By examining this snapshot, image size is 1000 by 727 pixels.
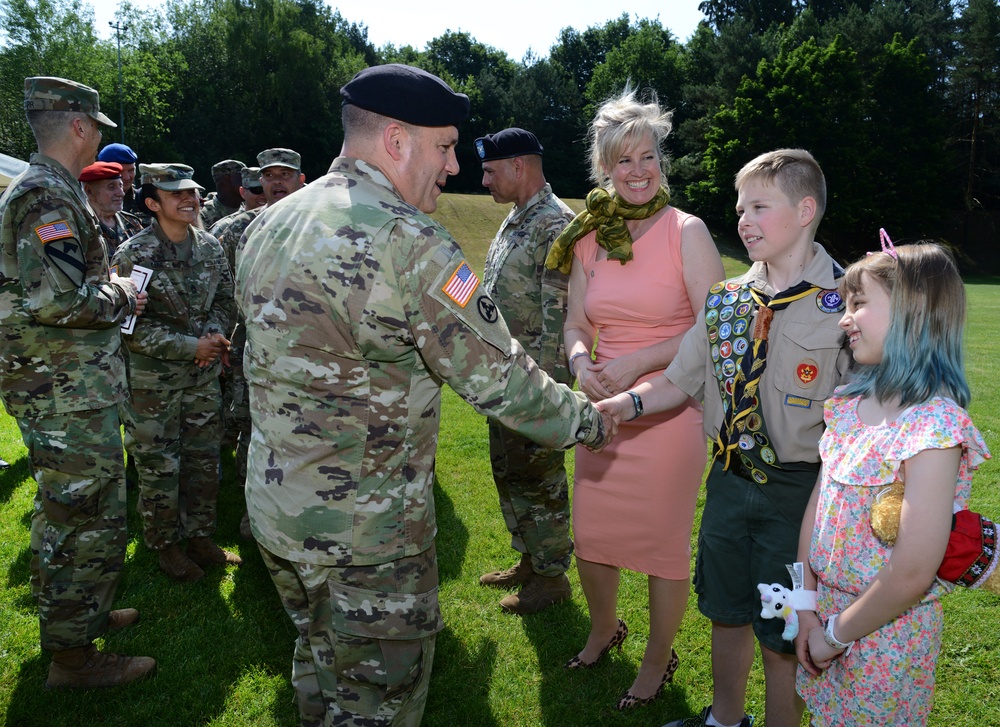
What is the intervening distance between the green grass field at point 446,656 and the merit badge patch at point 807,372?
6.06 feet

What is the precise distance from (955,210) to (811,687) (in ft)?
163

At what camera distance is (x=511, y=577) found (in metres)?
4.82

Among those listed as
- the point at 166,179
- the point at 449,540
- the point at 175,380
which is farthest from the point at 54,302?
the point at 449,540

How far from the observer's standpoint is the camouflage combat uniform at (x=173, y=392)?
4781mm

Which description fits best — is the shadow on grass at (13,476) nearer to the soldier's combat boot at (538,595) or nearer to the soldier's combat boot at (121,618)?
the soldier's combat boot at (121,618)

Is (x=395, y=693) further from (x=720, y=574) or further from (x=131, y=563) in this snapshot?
(x=131, y=563)

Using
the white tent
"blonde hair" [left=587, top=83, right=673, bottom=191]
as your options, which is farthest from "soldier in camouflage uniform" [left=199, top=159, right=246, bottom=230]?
"blonde hair" [left=587, top=83, right=673, bottom=191]

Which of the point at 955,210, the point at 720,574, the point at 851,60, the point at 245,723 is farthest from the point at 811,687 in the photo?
the point at 955,210

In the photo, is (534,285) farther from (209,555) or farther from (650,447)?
(209,555)

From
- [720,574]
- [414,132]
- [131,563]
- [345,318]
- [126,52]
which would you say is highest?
[126,52]

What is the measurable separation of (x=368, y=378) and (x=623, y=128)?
1.87 meters

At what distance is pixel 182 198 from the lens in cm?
486

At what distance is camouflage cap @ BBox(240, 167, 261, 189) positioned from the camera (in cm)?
754

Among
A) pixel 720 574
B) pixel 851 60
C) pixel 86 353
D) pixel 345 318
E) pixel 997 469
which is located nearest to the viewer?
pixel 345 318
